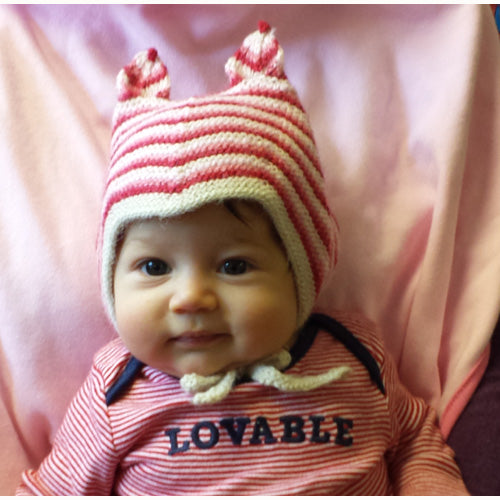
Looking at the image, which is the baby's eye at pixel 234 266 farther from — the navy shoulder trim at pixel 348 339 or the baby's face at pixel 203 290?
the navy shoulder trim at pixel 348 339

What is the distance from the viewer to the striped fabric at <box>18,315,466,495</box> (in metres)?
0.88

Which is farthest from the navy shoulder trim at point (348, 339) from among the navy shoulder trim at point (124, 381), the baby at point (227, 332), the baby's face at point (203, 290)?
the navy shoulder trim at point (124, 381)

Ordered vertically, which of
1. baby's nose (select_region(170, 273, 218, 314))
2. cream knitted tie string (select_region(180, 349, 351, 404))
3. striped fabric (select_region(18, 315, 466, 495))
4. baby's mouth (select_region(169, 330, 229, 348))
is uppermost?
baby's nose (select_region(170, 273, 218, 314))

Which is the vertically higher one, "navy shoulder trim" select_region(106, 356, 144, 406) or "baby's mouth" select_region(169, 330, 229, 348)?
"baby's mouth" select_region(169, 330, 229, 348)

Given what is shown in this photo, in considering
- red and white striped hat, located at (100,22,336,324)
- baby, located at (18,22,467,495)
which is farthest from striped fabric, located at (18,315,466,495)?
red and white striped hat, located at (100,22,336,324)

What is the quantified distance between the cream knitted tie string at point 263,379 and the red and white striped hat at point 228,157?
0.28 ft

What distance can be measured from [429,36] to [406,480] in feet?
2.44

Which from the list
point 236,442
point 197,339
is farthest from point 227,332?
point 236,442

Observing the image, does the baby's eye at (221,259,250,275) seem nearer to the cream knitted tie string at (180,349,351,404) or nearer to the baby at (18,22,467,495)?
the baby at (18,22,467,495)

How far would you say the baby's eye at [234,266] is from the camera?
0.83m

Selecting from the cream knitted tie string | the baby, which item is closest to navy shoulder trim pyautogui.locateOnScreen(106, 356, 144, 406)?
the baby

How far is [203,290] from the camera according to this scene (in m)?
0.80

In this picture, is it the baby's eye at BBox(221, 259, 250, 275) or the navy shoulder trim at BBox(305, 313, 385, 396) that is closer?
the baby's eye at BBox(221, 259, 250, 275)

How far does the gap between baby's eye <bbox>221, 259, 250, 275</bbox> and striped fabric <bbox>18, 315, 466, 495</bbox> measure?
0.59ft
